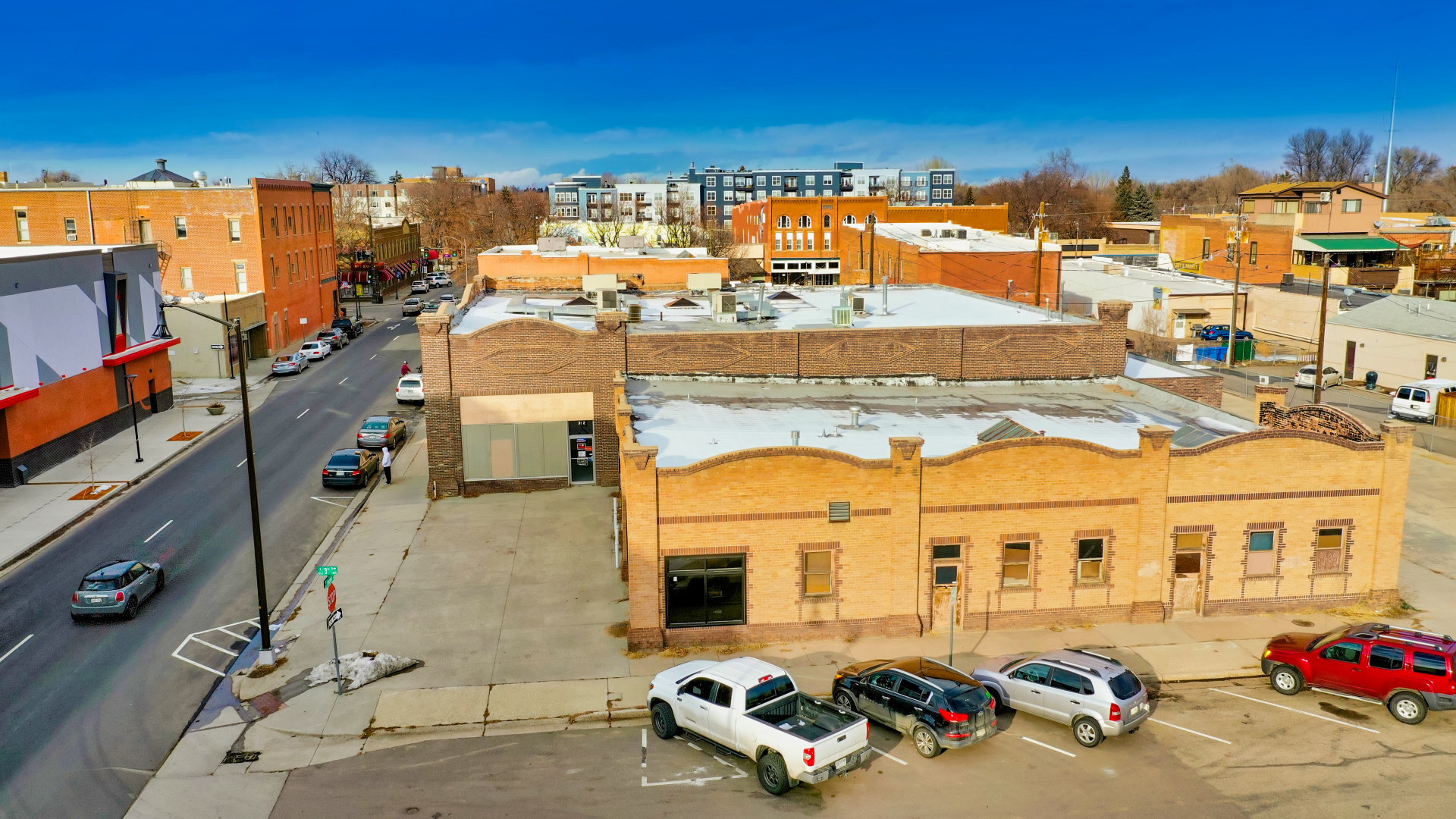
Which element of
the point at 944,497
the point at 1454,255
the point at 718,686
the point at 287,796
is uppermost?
the point at 1454,255

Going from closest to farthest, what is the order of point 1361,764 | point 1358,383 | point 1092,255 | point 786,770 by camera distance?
1. point 786,770
2. point 1361,764
3. point 1358,383
4. point 1092,255

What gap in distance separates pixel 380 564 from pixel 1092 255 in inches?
3414

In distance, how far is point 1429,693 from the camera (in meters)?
19.9

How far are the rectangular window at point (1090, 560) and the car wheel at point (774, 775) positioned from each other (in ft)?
35.3

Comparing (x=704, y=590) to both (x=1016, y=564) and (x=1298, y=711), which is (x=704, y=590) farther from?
(x=1298, y=711)

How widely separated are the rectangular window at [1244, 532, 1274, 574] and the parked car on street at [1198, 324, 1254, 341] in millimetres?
53218

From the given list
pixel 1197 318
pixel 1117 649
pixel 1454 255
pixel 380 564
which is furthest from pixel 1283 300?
pixel 380 564

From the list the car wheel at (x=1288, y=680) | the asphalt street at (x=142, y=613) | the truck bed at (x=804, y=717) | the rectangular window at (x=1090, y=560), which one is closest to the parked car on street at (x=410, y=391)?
the asphalt street at (x=142, y=613)

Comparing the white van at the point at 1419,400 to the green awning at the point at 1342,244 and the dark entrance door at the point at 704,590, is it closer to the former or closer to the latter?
the green awning at the point at 1342,244

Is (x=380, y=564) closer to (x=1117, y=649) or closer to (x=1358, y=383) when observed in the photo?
(x=1117, y=649)

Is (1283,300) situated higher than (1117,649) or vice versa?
(1283,300)

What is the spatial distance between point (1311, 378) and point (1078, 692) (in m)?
49.8

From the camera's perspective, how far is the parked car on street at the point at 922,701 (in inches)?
740

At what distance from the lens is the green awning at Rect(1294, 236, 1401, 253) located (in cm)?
8665
